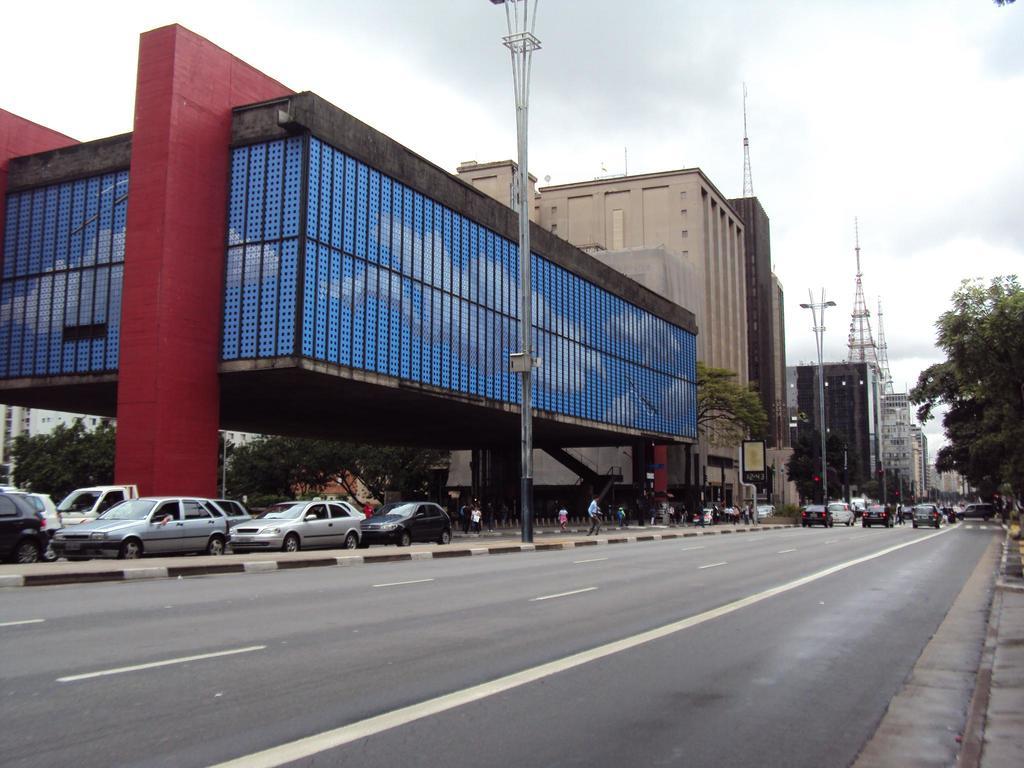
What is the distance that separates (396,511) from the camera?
28.0m

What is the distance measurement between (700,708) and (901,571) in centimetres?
1462

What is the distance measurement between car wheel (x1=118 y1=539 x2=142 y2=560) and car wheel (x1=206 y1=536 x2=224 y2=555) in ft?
7.59

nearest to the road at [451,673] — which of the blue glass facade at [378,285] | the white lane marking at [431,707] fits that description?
the white lane marking at [431,707]

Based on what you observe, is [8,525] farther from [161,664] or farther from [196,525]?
[161,664]

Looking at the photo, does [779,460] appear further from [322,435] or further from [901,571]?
[901,571]

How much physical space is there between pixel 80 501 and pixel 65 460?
54534mm

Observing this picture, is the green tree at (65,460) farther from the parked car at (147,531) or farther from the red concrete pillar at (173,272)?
the parked car at (147,531)

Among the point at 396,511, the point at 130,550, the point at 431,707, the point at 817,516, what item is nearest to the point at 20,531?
the point at 130,550

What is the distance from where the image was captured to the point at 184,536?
21062 millimetres

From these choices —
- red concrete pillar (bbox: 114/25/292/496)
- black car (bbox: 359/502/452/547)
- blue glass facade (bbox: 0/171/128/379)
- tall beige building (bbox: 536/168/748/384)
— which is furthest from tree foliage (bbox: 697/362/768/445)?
blue glass facade (bbox: 0/171/128/379)

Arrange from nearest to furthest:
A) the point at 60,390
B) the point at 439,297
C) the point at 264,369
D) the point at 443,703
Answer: the point at 443,703 < the point at 264,369 < the point at 60,390 < the point at 439,297

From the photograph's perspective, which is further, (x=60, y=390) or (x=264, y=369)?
(x=60, y=390)

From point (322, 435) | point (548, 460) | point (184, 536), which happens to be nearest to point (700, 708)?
point (184, 536)

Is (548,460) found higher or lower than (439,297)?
lower
